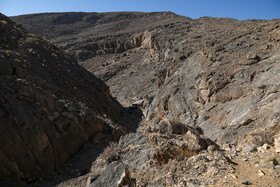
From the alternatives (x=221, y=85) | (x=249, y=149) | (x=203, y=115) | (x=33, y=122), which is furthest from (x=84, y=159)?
(x=221, y=85)

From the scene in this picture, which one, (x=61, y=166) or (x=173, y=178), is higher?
(x=173, y=178)

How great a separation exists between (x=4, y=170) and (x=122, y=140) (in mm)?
3794

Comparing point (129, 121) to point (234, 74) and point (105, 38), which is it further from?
point (105, 38)

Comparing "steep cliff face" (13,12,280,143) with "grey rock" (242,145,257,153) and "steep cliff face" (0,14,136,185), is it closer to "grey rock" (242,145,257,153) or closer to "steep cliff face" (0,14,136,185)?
"grey rock" (242,145,257,153)

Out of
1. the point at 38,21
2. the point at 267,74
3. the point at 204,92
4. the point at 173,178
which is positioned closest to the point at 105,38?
the point at 38,21

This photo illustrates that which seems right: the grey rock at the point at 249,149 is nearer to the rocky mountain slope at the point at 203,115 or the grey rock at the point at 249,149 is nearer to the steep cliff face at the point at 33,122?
the rocky mountain slope at the point at 203,115

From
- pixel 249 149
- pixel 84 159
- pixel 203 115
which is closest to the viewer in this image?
pixel 249 149

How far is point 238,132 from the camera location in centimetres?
859

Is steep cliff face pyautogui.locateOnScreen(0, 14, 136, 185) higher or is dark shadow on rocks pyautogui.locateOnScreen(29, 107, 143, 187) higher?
steep cliff face pyautogui.locateOnScreen(0, 14, 136, 185)

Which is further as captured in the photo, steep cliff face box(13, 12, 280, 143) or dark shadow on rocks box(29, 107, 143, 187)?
steep cliff face box(13, 12, 280, 143)

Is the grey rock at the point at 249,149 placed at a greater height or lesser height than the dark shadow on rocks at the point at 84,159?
greater

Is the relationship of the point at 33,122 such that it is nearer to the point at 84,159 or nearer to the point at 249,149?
the point at 84,159

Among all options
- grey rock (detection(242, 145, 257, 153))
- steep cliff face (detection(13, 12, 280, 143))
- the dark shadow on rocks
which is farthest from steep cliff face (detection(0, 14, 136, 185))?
grey rock (detection(242, 145, 257, 153))

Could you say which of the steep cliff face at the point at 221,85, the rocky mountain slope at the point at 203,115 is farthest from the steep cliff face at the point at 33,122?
the steep cliff face at the point at 221,85
